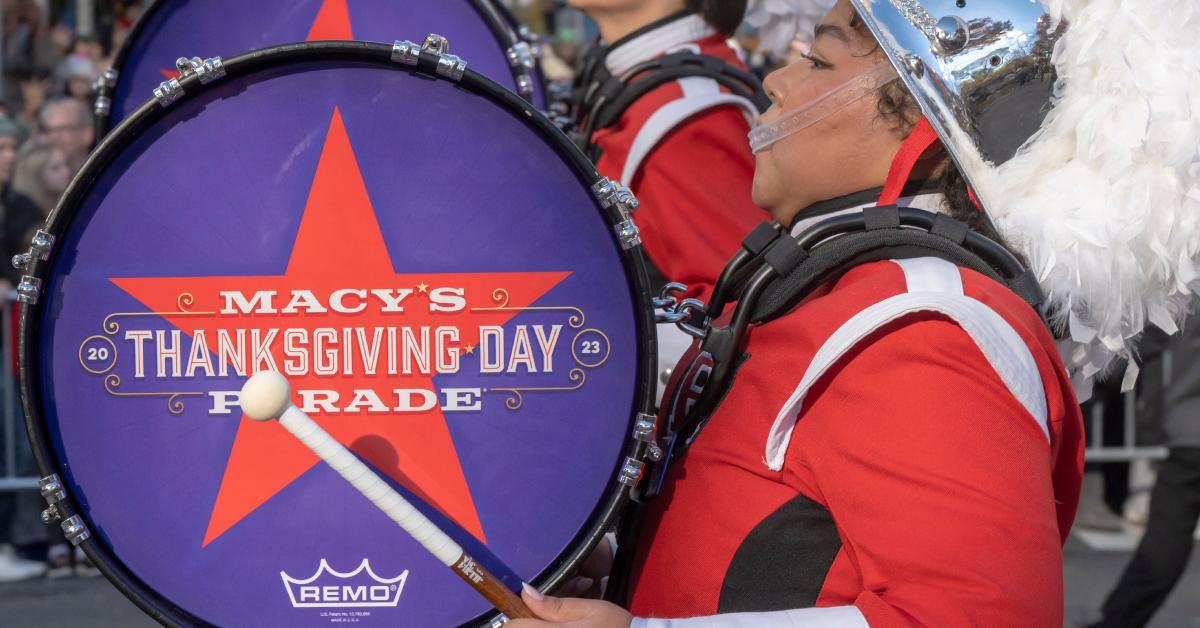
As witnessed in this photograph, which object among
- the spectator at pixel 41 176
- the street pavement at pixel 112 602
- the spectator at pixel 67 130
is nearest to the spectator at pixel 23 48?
the spectator at pixel 67 130

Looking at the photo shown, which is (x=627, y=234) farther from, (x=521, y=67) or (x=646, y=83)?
(x=646, y=83)

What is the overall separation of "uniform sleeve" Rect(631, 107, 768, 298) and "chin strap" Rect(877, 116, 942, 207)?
1369 millimetres

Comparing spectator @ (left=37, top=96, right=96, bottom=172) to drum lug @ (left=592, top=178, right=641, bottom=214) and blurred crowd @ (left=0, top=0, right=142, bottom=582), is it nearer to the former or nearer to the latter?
blurred crowd @ (left=0, top=0, right=142, bottom=582)

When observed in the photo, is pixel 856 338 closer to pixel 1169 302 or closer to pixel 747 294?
pixel 747 294

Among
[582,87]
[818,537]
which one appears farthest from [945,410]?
[582,87]

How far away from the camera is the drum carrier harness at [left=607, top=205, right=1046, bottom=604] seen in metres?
1.77

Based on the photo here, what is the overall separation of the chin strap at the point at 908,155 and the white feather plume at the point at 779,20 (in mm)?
1726

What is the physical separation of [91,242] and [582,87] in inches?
101

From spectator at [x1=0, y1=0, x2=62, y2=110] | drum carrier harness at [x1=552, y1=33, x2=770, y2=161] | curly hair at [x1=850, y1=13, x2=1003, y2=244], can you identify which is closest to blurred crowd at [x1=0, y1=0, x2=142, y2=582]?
spectator at [x1=0, y1=0, x2=62, y2=110]

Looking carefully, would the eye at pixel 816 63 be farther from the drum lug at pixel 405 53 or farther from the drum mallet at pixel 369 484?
the drum mallet at pixel 369 484

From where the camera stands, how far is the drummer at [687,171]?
131 inches

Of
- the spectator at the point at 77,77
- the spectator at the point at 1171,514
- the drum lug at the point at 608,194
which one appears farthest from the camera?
the spectator at the point at 77,77

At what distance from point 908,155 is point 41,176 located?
5101 millimetres

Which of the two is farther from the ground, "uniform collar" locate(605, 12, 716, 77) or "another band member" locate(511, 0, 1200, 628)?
"uniform collar" locate(605, 12, 716, 77)
